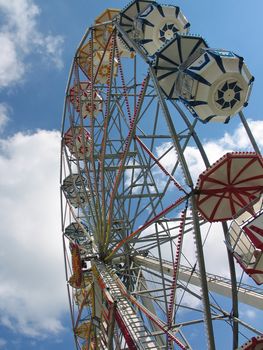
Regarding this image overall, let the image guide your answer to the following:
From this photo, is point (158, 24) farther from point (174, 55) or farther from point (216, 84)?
point (216, 84)

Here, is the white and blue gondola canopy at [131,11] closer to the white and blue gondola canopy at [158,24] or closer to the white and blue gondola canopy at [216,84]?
the white and blue gondola canopy at [158,24]

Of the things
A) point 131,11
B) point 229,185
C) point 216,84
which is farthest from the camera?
point 131,11

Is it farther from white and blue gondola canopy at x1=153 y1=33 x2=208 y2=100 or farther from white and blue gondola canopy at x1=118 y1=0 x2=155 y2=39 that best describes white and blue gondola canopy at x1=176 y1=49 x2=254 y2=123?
white and blue gondola canopy at x1=118 y1=0 x2=155 y2=39

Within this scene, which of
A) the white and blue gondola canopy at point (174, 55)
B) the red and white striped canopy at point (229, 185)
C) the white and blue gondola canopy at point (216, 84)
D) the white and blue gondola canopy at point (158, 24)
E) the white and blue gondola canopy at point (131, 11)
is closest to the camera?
the red and white striped canopy at point (229, 185)

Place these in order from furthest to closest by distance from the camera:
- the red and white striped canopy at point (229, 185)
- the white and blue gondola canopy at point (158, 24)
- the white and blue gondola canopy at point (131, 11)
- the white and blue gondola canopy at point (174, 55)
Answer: the white and blue gondola canopy at point (131, 11) < the white and blue gondola canopy at point (158, 24) < the white and blue gondola canopy at point (174, 55) < the red and white striped canopy at point (229, 185)

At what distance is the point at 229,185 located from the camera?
36.3ft

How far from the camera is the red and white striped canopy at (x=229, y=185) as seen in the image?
10.4 m

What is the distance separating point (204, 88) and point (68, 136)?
1714cm

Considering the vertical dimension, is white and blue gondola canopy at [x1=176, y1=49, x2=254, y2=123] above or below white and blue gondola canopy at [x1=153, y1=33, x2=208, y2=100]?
below

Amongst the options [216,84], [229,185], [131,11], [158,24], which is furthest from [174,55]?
[131,11]

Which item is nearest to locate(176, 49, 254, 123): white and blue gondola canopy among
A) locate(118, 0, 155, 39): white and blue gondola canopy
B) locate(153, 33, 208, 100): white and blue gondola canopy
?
locate(153, 33, 208, 100): white and blue gondola canopy

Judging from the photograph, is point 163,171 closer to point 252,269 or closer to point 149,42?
point 252,269

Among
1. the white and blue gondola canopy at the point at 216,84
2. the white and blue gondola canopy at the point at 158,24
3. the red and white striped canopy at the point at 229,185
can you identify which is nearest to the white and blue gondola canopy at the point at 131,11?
the white and blue gondola canopy at the point at 158,24

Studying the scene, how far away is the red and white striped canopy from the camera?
1040cm
